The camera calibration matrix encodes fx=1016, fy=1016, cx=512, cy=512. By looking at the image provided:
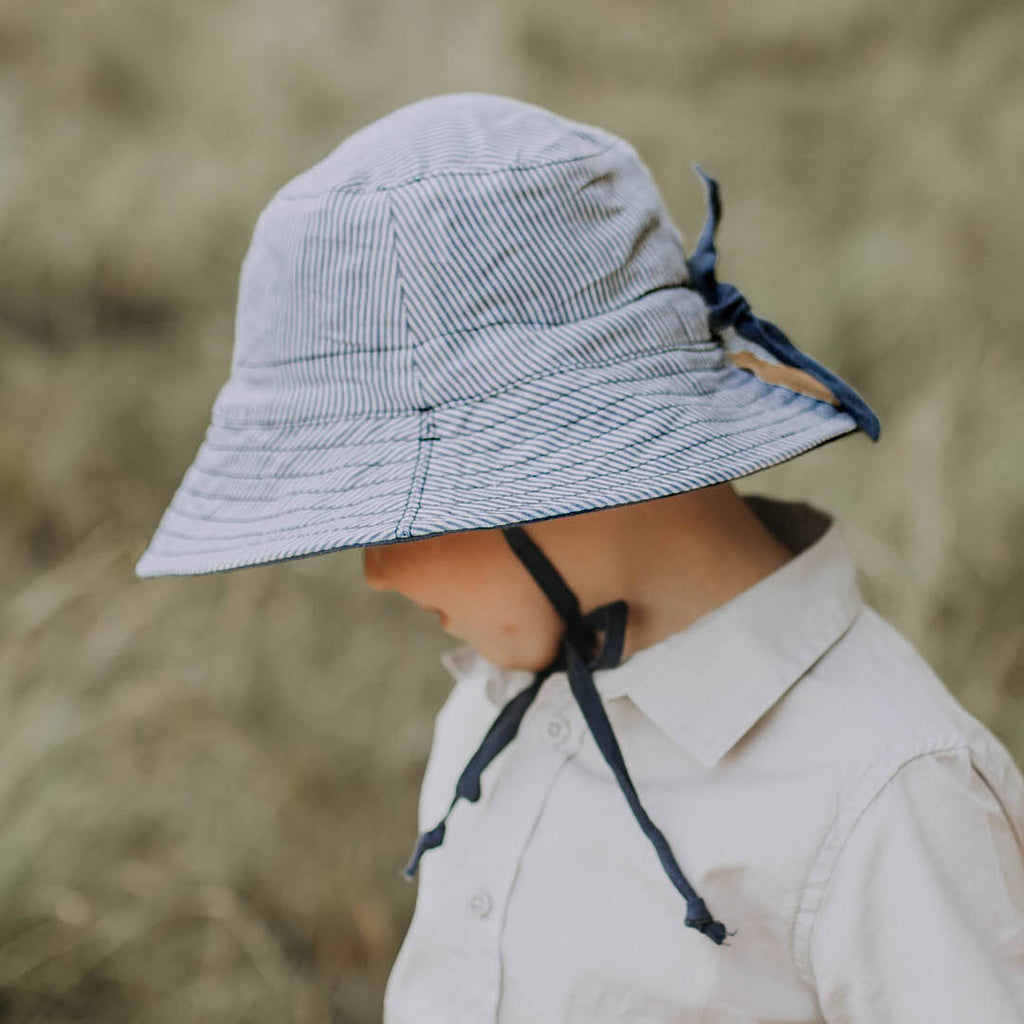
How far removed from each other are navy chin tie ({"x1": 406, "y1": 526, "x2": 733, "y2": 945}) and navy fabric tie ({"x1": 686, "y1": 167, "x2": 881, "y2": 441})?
1.08 feet

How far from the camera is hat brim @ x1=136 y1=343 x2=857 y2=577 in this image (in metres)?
0.89

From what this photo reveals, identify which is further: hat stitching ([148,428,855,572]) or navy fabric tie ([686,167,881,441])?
navy fabric tie ([686,167,881,441])

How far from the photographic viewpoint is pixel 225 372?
10.5ft

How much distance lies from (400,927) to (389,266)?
5.35 feet

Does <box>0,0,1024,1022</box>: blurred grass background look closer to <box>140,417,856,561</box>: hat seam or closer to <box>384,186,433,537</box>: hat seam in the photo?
<box>140,417,856,561</box>: hat seam

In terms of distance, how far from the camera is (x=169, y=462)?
10.2 ft

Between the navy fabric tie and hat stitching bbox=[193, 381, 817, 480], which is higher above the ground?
the navy fabric tie

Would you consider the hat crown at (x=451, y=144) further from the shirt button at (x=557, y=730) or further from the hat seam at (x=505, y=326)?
the shirt button at (x=557, y=730)

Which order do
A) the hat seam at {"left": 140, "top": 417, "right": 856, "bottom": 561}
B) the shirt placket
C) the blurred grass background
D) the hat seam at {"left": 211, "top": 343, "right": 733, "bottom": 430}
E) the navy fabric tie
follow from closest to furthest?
the hat seam at {"left": 140, "top": 417, "right": 856, "bottom": 561} < the hat seam at {"left": 211, "top": 343, "right": 733, "bottom": 430} < the navy fabric tie < the shirt placket < the blurred grass background

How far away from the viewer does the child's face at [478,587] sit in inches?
44.9

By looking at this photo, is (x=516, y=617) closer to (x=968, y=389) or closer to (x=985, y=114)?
(x=968, y=389)

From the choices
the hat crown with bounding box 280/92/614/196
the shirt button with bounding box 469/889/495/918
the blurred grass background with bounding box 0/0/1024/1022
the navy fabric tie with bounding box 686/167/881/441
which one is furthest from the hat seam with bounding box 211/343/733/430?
the blurred grass background with bounding box 0/0/1024/1022

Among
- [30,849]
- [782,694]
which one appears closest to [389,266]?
[782,694]

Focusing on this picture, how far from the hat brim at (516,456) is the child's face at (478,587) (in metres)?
0.18
